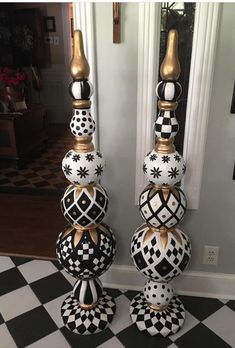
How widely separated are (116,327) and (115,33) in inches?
55.1

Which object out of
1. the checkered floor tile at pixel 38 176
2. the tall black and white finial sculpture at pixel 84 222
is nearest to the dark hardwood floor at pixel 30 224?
the checkered floor tile at pixel 38 176

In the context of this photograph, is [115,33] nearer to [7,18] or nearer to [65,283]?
[65,283]

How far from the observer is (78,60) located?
1.23 metres

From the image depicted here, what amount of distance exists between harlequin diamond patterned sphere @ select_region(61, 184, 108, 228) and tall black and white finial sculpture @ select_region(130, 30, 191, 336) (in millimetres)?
189

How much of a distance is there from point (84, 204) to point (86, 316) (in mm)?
608

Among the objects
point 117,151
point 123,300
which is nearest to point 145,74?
point 117,151

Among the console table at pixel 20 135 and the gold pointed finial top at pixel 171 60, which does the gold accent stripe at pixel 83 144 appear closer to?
the gold pointed finial top at pixel 171 60

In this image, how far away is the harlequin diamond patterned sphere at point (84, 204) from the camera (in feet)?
4.57

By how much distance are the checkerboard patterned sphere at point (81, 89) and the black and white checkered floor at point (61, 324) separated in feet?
3.70

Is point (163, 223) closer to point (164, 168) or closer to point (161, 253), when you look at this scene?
point (161, 253)

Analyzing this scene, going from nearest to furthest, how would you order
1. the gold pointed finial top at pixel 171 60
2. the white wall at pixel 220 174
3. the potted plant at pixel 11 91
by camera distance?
the gold pointed finial top at pixel 171 60 < the white wall at pixel 220 174 < the potted plant at pixel 11 91

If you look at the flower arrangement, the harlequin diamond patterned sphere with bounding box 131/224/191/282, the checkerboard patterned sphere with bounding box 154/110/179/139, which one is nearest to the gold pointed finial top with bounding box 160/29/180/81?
the checkerboard patterned sphere with bounding box 154/110/179/139

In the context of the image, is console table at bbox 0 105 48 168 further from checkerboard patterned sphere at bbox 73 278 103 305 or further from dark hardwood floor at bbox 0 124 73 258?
checkerboard patterned sphere at bbox 73 278 103 305

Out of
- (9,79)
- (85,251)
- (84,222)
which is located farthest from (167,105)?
(9,79)
